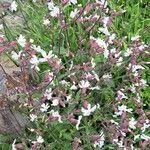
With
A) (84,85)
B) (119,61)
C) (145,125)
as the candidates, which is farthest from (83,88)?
(145,125)

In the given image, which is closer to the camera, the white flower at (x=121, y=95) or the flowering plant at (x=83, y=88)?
the flowering plant at (x=83, y=88)

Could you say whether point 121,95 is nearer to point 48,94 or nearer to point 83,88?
point 83,88

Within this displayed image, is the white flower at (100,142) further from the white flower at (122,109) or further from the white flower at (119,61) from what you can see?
the white flower at (119,61)

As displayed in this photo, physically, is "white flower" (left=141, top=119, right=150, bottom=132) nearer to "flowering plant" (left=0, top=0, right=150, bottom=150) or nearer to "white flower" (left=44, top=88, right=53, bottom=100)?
"flowering plant" (left=0, top=0, right=150, bottom=150)

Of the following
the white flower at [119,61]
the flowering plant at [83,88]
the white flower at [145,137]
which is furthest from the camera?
the white flower at [119,61]

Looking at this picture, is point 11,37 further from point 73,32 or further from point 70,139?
point 70,139

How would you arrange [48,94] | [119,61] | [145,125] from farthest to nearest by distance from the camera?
[119,61]
[145,125]
[48,94]

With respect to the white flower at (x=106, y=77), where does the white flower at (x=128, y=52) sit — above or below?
above

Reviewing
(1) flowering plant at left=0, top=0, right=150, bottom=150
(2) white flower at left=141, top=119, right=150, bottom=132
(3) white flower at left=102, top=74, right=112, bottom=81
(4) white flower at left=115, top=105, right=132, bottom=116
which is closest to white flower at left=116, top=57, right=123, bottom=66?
(1) flowering plant at left=0, top=0, right=150, bottom=150

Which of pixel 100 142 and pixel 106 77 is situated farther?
pixel 106 77

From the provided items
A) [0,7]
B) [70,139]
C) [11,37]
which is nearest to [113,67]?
[70,139]

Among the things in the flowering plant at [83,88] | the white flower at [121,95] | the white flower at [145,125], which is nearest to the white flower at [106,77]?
the flowering plant at [83,88]
